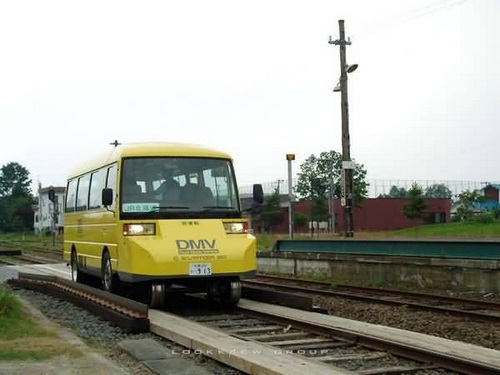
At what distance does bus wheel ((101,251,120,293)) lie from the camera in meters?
12.2

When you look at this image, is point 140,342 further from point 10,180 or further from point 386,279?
point 10,180

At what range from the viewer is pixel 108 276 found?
12.5 metres

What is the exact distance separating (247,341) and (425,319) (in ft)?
12.5

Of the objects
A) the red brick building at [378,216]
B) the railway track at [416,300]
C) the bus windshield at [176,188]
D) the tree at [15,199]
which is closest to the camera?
the railway track at [416,300]

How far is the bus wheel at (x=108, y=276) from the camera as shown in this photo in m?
12.2

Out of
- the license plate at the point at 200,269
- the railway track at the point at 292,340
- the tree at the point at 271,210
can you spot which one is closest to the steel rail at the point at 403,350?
the railway track at the point at 292,340

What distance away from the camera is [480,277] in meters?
13.8

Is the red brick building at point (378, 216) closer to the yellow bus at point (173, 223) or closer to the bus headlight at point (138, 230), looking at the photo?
the yellow bus at point (173, 223)

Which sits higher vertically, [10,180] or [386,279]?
[10,180]

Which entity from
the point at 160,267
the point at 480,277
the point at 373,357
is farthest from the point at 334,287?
the point at 373,357

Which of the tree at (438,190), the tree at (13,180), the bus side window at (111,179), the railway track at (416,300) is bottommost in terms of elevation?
the railway track at (416,300)

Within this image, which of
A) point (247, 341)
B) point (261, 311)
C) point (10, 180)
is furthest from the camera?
point (10, 180)

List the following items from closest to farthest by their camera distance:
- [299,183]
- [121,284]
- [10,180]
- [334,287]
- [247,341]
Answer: [247,341] < [121,284] < [334,287] < [299,183] < [10,180]

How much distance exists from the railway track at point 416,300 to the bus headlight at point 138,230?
4.55m
